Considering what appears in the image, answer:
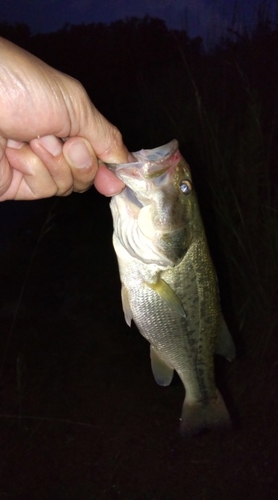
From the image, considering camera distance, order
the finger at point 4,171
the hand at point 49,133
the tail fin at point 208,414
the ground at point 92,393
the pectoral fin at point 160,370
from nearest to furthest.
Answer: the hand at point 49,133 < the finger at point 4,171 < the pectoral fin at point 160,370 < the tail fin at point 208,414 < the ground at point 92,393

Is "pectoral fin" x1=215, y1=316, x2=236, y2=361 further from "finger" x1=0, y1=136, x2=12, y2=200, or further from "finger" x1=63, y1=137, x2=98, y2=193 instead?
"finger" x1=0, y1=136, x2=12, y2=200

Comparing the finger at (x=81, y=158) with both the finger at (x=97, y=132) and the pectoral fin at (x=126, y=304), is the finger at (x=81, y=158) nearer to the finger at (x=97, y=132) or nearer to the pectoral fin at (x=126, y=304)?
the finger at (x=97, y=132)

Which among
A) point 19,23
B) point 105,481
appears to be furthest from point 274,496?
point 19,23

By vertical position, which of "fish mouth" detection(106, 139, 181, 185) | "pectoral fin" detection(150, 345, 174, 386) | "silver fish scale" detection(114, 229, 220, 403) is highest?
"fish mouth" detection(106, 139, 181, 185)

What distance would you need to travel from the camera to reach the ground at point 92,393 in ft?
12.2

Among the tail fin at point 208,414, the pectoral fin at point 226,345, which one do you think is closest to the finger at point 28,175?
the pectoral fin at point 226,345

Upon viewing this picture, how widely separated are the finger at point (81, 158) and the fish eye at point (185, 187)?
27cm

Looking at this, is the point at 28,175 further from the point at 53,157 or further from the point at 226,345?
the point at 226,345

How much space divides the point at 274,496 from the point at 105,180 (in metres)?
3.40

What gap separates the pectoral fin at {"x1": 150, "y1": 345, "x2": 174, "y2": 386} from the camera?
5.36ft

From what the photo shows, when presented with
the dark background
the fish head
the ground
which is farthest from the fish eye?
the dark background

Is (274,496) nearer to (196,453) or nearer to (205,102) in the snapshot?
(196,453)

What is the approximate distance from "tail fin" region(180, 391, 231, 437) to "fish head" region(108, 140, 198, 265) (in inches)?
25.7

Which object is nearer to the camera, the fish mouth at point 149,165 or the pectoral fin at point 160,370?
the fish mouth at point 149,165
